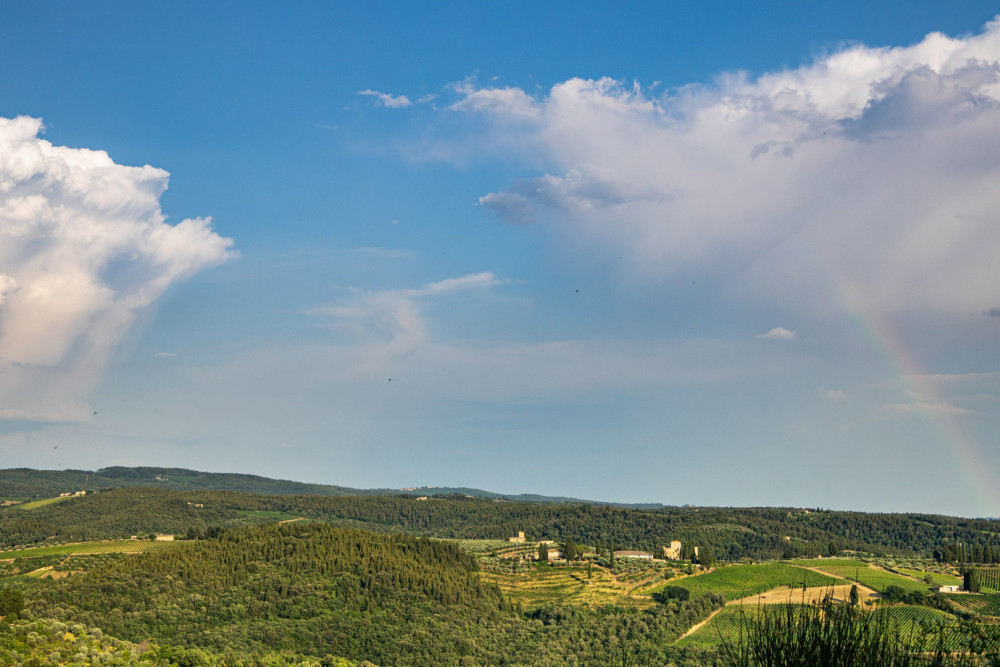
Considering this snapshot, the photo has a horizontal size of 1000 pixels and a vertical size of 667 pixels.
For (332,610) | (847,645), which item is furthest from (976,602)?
(847,645)

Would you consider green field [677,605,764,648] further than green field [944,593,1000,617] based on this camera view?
No

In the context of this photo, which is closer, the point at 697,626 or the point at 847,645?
the point at 847,645

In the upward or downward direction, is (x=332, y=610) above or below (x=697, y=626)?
above

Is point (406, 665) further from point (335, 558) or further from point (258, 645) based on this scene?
point (335, 558)

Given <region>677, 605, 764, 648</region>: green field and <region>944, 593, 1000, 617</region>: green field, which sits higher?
<region>944, 593, 1000, 617</region>: green field

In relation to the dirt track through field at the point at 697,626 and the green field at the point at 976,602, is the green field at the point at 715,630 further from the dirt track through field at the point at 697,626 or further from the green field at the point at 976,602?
the green field at the point at 976,602

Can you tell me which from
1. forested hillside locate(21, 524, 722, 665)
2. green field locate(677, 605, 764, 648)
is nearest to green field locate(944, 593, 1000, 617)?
green field locate(677, 605, 764, 648)

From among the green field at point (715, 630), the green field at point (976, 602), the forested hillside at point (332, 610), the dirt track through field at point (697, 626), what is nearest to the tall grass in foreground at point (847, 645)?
the forested hillside at point (332, 610)

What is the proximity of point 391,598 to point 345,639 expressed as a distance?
1954 centimetres

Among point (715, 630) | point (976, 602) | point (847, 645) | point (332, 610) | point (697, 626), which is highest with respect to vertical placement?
point (847, 645)

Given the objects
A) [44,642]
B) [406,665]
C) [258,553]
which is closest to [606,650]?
[406,665]

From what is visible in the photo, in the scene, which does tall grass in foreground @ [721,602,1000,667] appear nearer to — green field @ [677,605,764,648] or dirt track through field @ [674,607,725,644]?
green field @ [677,605,764,648]

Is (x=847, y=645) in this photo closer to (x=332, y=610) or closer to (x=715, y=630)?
(x=332, y=610)

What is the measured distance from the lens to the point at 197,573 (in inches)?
6161
